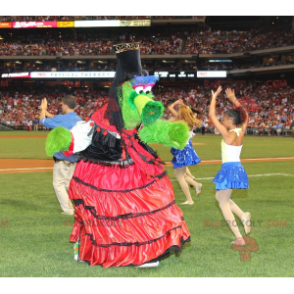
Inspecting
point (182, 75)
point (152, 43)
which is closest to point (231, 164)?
point (182, 75)

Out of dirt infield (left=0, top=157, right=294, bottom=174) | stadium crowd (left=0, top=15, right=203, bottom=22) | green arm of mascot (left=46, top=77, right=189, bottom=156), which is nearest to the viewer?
green arm of mascot (left=46, top=77, right=189, bottom=156)

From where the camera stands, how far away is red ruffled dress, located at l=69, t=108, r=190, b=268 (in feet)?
12.5

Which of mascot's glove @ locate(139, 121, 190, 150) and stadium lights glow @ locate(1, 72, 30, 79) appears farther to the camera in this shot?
stadium lights glow @ locate(1, 72, 30, 79)

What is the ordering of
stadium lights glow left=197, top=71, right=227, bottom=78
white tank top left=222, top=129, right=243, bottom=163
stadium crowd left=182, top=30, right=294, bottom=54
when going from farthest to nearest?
stadium lights glow left=197, top=71, right=227, bottom=78, stadium crowd left=182, top=30, right=294, bottom=54, white tank top left=222, top=129, right=243, bottom=163

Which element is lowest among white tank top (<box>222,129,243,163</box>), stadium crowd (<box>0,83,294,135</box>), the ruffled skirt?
stadium crowd (<box>0,83,294,135</box>)

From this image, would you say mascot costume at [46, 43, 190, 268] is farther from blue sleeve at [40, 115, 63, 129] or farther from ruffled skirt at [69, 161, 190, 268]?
blue sleeve at [40, 115, 63, 129]

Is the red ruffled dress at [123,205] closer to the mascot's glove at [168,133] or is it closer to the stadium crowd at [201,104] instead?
the mascot's glove at [168,133]

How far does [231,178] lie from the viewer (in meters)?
4.69

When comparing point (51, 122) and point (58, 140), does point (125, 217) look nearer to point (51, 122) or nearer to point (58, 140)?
point (58, 140)

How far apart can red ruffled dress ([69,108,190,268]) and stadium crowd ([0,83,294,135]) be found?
32793mm

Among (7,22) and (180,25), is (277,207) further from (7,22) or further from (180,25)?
(7,22)

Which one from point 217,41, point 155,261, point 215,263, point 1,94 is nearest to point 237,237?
point 215,263

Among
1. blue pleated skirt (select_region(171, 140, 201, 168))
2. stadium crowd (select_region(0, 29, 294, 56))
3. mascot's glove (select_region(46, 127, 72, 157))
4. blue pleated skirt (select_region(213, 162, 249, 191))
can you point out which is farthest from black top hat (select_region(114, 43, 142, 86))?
stadium crowd (select_region(0, 29, 294, 56))

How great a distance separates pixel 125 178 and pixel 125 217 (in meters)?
0.40
